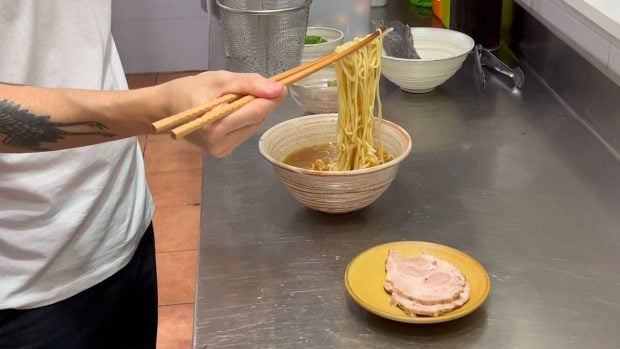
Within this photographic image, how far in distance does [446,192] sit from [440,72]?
39 centimetres

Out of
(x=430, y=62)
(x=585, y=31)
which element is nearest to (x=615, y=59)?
(x=585, y=31)

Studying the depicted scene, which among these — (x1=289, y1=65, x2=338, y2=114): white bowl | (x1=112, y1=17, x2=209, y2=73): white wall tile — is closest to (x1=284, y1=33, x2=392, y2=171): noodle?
(x1=289, y1=65, x2=338, y2=114): white bowl

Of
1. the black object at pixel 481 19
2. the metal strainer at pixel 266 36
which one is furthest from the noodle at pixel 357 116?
the black object at pixel 481 19

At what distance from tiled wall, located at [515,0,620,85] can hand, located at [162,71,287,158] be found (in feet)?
2.05

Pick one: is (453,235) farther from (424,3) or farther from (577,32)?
(424,3)

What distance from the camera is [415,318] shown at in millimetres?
833

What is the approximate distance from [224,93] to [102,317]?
57 cm

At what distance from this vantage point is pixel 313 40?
1710 millimetres

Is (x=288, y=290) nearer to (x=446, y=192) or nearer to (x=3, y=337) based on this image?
(x=446, y=192)

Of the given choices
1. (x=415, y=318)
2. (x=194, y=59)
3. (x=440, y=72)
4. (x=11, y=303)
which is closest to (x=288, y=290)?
(x=415, y=318)

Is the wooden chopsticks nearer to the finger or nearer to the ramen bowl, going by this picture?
the finger

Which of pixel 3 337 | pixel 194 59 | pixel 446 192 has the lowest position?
pixel 194 59

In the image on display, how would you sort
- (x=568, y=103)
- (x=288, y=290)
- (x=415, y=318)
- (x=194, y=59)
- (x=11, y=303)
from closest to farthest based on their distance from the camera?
(x=415, y=318)
(x=288, y=290)
(x=11, y=303)
(x=568, y=103)
(x=194, y=59)

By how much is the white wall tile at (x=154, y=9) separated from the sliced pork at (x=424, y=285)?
295 centimetres
